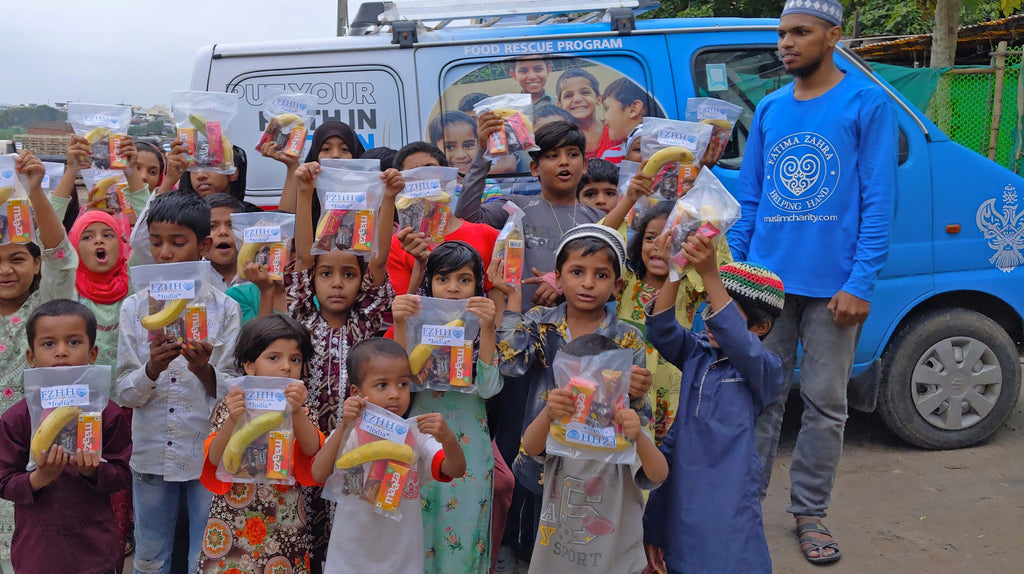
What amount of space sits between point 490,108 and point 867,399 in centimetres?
277

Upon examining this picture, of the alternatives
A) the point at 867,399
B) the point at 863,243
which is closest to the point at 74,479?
the point at 863,243

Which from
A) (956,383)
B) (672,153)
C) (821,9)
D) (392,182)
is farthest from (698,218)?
(956,383)

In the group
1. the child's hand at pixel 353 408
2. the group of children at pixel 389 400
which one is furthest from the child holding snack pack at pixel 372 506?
the child's hand at pixel 353 408

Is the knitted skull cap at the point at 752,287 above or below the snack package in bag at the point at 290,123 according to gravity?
below

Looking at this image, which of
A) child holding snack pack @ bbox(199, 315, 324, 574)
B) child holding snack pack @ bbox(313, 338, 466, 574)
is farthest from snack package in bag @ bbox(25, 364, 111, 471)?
child holding snack pack @ bbox(313, 338, 466, 574)

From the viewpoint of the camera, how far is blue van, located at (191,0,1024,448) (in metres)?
4.57

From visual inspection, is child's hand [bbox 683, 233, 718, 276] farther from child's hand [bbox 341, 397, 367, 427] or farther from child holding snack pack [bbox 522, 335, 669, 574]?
child's hand [bbox 341, 397, 367, 427]

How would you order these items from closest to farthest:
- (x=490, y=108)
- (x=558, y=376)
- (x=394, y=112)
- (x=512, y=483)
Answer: (x=558, y=376), (x=512, y=483), (x=490, y=108), (x=394, y=112)

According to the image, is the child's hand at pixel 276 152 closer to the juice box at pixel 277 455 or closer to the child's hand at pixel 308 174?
the child's hand at pixel 308 174

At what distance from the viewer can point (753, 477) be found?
2.86m

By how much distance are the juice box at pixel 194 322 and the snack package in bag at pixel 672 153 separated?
1.70m

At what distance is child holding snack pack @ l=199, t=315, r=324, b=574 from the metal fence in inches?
347

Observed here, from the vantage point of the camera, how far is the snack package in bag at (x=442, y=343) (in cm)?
282

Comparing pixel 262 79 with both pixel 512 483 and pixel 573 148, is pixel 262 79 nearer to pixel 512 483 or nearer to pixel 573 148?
pixel 573 148
